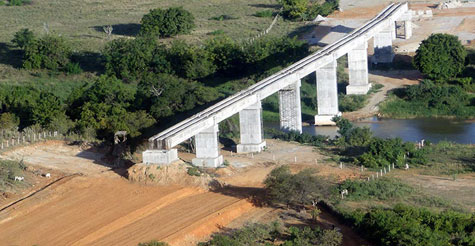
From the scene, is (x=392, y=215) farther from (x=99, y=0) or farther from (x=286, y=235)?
(x=99, y=0)

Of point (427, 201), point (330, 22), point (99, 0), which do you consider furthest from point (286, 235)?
point (99, 0)

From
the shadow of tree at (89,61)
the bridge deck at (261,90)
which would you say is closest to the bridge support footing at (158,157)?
the bridge deck at (261,90)

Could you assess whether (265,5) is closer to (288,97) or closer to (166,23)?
(166,23)

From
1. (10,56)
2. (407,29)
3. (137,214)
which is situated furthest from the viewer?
(10,56)

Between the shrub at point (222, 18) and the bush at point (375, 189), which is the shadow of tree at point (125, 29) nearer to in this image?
the shrub at point (222, 18)

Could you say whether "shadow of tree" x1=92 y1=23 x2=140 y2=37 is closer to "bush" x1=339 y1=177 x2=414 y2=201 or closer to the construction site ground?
the construction site ground

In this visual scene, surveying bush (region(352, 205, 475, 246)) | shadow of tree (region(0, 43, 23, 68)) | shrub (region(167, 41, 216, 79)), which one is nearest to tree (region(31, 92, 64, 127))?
shrub (region(167, 41, 216, 79))

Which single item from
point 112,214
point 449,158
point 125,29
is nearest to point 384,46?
point 449,158
